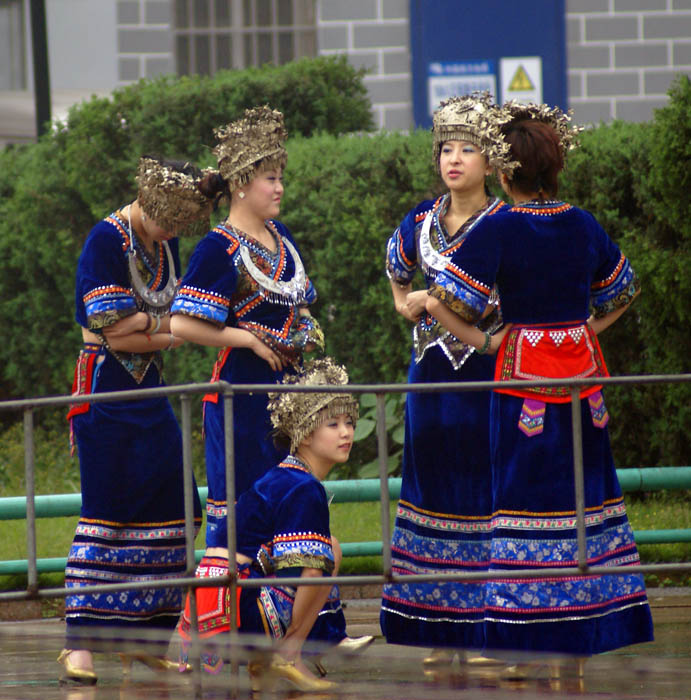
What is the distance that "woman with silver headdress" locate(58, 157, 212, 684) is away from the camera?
560 centimetres

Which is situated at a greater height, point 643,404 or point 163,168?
point 163,168

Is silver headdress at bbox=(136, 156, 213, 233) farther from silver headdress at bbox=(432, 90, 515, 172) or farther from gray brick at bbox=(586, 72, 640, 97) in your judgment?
gray brick at bbox=(586, 72, 640, 97)

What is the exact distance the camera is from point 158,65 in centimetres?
1653

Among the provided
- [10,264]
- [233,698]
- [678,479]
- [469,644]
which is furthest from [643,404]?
[10,264]

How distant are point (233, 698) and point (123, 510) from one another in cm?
110

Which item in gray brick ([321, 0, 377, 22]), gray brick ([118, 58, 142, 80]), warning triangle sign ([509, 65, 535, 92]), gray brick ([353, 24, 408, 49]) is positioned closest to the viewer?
warning triangle sign ([509, 65, 535, 92])

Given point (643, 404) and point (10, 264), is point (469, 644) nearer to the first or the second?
point (643, 404)

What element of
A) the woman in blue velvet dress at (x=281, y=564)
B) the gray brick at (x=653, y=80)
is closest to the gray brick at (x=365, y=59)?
the gray brick at (x=653, y=80)

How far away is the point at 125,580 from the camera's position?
18.4 feet

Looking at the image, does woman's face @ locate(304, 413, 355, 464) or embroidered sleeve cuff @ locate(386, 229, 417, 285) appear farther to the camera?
embroidered sleeve cuff @ locate(386, 229, 417, 285)

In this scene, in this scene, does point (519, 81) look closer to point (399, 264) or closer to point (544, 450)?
point (399, 264)

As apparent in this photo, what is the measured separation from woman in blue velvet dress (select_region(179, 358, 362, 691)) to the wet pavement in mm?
94

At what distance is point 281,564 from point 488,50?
36.2 ft

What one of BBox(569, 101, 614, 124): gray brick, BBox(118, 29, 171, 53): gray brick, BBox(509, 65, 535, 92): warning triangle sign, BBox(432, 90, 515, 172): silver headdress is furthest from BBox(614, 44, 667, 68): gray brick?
BBox(432, 90, 515, 172): silver headdress
